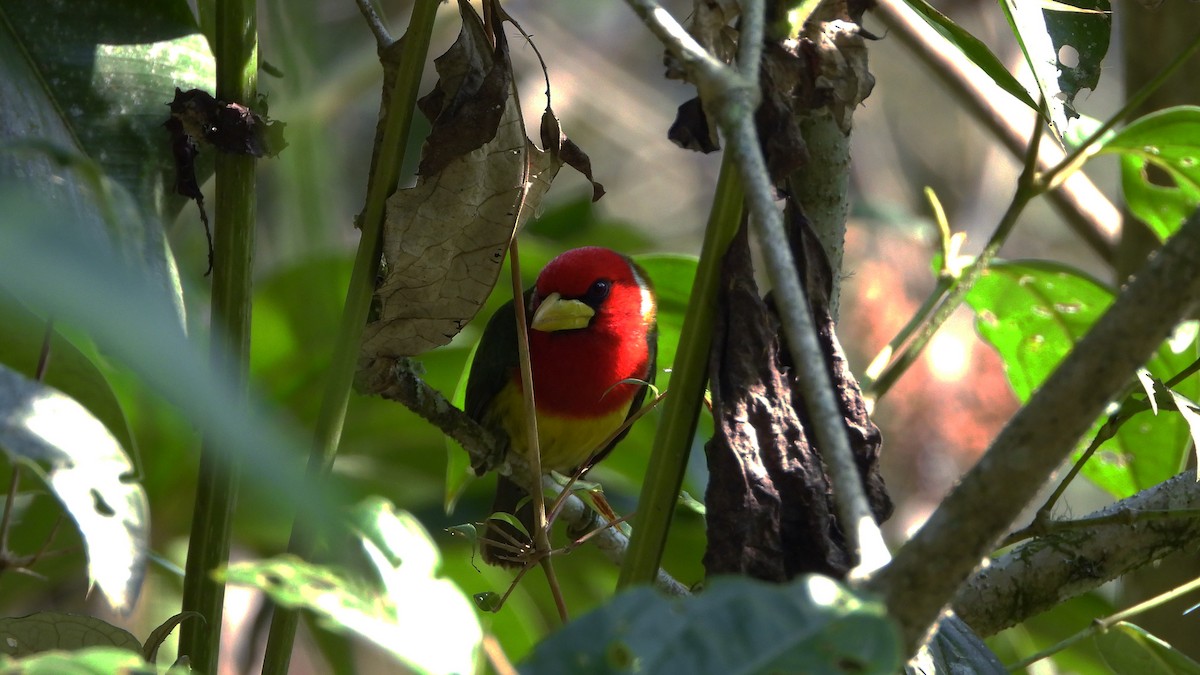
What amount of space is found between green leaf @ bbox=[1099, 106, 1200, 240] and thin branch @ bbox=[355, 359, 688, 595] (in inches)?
34.4

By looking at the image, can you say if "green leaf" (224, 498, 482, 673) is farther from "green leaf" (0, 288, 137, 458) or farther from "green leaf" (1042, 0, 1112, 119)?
"green leaf" (1042, 0, 1112, 119)

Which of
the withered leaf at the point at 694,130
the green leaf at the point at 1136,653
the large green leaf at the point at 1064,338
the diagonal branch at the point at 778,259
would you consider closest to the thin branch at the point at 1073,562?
the green leaf at the point at 1136,653

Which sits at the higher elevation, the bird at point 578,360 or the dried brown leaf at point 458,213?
the bird at point 578,360

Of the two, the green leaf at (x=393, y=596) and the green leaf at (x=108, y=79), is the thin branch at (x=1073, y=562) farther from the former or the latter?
the green leaf at (x=108, y=79)

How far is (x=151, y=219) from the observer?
107cm

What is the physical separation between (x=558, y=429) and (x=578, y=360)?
0.52 feet

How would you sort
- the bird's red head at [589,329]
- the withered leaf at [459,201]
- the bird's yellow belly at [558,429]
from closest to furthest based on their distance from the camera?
the withered leaf at [459,201] < the bird's yellow belly at [558,429] < the bird's red head at [589,329]

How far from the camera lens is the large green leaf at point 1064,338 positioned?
1.89 meters

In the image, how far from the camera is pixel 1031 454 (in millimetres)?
621

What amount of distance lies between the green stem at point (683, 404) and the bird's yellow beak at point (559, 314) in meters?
1.52

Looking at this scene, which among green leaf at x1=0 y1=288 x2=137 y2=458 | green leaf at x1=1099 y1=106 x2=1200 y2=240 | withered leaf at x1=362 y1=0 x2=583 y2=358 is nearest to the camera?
withered leaf at x1=362 y1=0 x2=583 y2=358

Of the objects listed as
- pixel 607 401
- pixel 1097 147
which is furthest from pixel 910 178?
pixel 1097 147

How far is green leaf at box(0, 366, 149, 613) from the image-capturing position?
0.72 m

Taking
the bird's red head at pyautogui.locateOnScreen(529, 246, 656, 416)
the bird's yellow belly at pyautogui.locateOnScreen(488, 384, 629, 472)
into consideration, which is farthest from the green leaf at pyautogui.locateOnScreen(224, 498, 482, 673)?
the bird's red head at pyautogui.locateOnScreen(529, 246, 656, 416)
